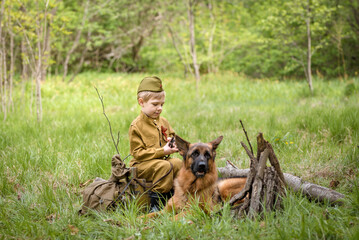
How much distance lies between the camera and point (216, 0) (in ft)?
65.8

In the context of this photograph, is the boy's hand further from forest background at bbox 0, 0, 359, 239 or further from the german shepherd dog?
forest background at bbox 0, 0, 359, 239

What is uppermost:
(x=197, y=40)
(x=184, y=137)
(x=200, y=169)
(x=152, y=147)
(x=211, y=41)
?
(x=197, y=40)

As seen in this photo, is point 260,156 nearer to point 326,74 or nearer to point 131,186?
point 131,186

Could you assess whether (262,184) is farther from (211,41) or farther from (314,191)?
(211,41)

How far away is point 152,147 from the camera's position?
Answer: 12.6ft

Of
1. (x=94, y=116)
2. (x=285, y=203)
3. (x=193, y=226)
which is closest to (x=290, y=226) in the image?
(x=285, y=203)

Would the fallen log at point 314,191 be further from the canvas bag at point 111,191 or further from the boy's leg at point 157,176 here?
the canvas bag at point 111,191

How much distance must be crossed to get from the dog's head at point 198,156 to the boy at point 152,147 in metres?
0.26

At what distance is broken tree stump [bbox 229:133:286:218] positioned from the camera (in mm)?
2938

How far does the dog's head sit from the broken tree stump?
1.42 feet

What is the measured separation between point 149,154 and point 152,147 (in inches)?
4.5

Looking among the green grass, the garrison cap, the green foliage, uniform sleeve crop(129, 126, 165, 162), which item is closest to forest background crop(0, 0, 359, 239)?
the green grass

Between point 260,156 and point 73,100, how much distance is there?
9.43 m

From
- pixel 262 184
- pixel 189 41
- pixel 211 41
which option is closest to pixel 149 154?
pixel 262 184
